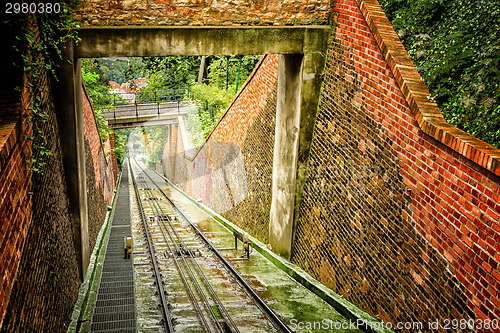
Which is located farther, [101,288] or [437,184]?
[101,288]

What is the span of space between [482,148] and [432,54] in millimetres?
4909

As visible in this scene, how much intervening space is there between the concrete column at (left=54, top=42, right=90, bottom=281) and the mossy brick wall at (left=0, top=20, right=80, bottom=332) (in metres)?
0.32

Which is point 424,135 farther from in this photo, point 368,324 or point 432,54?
point 432,54

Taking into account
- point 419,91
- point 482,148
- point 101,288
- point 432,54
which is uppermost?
point 432,54

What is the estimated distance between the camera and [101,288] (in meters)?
7.93

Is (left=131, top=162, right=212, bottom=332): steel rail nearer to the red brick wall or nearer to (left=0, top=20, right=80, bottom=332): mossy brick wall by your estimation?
(left=0, top=20, right=80, bottom=332): mossy brick wall

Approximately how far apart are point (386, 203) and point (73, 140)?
5.40 meters

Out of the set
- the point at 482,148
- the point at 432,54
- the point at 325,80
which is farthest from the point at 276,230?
the point at 482,148

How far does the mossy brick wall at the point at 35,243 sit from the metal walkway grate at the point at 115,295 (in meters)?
0.49

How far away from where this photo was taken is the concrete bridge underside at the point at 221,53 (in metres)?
7.19

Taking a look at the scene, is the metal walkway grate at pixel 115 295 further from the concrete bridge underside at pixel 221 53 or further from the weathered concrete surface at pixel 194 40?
the weathered concrete surface at pixel 194 40

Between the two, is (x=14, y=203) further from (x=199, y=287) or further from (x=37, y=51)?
(x=199, y=287)

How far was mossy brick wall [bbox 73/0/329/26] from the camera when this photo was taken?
7070 millimetres

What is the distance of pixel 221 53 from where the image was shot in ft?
25.1
